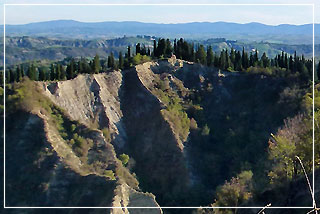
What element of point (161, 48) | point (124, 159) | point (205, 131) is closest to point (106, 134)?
point (124, 159)

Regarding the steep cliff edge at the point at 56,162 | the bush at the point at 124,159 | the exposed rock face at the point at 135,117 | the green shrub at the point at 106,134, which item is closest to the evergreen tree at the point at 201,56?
the exposed rock face at the point at 135,117

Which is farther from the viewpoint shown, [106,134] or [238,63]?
[238,63]

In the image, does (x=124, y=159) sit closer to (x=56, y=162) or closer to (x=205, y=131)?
(x=56, y=162)

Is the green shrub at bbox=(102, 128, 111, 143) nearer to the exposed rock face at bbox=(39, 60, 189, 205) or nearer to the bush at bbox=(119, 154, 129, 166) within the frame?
the exposed rock face at bbox=(39, 60, 189, 205)

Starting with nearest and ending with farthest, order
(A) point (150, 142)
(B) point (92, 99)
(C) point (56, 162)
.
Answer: (C) point (56, 162) < (A) point (150, 142) < (B) point (92, 99)

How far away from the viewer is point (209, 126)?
4500 cm

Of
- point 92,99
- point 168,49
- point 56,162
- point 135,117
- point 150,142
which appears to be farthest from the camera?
point 168,49

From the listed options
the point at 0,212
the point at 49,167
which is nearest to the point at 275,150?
the point at 49,167

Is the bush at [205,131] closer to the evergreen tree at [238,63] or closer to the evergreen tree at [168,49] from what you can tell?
the evergreen tree at [238,63]

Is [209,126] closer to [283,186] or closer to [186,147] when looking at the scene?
[186,147]

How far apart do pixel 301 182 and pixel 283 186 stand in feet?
5.87

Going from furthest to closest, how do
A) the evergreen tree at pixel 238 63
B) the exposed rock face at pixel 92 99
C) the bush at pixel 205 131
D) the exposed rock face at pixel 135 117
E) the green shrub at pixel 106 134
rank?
the evergreen tree at pixel 238 63
the bush at pixel 205 131
the green shrub at pixel 106 134
the exposed rock face at pixel 92 99
the exposed rock face at pixel 135 117

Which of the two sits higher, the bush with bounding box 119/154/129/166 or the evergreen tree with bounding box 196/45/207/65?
the evergreen tree with bounding box 196/45/207/65

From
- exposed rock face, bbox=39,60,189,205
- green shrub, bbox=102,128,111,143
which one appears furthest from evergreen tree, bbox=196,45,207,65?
green shrub, bbox=102,128,111,143
